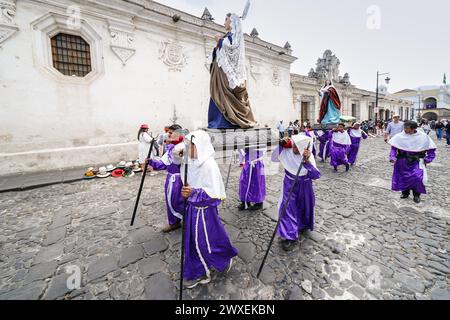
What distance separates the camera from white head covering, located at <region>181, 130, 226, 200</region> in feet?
7.47

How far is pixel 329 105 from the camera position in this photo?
26.3 ft

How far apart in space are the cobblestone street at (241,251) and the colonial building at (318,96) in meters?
14.3

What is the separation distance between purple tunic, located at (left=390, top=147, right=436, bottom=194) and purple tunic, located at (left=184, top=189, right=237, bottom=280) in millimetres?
4668

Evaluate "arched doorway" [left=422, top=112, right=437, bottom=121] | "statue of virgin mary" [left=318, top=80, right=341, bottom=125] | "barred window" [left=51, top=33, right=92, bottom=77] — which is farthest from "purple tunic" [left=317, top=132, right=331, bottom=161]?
"arched doorway" [left=422, top=112, right=437, bottom=121]

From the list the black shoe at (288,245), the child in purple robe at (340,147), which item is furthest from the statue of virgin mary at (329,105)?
the black shoe at (288,245)

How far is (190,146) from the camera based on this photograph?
7.64ft

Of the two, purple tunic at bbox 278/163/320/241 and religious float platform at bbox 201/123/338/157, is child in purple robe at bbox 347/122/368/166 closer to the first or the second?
religious float platform at bbox 201/123/338/157

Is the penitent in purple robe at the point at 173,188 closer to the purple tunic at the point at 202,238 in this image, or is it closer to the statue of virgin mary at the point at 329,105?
the purple tunic at the point at 202,238

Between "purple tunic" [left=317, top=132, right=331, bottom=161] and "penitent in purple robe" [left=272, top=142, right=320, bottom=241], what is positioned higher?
"purple tunic" [left=317, top=132, right=331, bottom=161]

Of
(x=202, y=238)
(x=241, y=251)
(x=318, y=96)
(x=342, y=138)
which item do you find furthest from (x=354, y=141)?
(x=318, y=96)

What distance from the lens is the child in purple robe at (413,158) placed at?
4.36 metres
